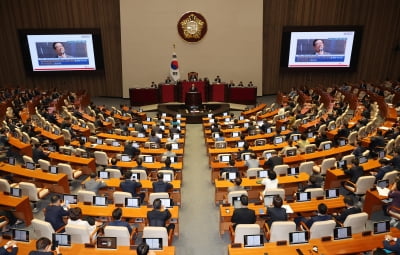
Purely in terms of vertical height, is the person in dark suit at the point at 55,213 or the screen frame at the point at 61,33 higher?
the screen frame at the point at 61,33

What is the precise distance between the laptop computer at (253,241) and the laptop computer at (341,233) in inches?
60.2

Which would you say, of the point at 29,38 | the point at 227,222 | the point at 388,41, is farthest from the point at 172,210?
the point at 388,41

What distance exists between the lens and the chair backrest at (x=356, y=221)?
285 inches

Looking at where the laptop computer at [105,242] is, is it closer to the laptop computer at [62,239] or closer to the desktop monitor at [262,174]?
the laptop computer at [62,239]

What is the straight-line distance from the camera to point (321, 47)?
2466 centimetres

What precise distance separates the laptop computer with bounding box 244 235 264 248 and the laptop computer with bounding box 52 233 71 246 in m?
3.51

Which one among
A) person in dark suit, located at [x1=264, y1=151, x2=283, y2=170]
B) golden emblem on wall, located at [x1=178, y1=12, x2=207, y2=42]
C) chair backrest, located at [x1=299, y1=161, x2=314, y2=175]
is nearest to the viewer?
chair backrest, located at [x1=299, y1=161, x2=314, y2=175]

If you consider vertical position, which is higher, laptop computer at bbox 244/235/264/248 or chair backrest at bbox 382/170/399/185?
chair backrest at bbox 382/170/399/185

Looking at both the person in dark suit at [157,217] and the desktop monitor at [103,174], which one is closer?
the person in dark suit at [157,217]

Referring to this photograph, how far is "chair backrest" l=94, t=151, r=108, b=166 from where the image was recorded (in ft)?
39.7

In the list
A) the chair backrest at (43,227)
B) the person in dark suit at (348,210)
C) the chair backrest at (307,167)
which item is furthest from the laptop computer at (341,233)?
the chair backrest at (43,227)

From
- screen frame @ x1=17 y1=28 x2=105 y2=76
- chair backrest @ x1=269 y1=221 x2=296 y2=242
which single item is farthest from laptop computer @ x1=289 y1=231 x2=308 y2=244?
screen frame @ x1=17 y1=28 x2=105 y2=76

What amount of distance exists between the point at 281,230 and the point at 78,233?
419 cm

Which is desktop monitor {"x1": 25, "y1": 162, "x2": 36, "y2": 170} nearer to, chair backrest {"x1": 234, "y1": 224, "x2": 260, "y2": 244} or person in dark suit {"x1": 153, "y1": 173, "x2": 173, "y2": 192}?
person in dark suit {"x1": 153, "y1": 173, "x2": 173, "y2": 192}
